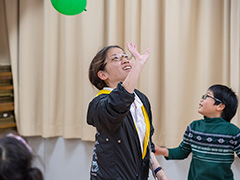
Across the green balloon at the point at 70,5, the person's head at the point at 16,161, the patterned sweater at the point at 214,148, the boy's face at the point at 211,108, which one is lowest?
the patterned sweater at the point at 214,148

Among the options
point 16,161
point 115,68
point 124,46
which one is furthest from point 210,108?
point 16,161

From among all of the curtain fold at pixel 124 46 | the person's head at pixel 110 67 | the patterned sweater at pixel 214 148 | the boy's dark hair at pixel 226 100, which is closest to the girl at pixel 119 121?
the person's head at pixel 110 67

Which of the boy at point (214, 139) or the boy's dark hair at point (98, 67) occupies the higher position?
the boy's dark hair at point (98, 67)

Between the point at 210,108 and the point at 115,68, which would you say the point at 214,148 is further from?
the point at 115,68

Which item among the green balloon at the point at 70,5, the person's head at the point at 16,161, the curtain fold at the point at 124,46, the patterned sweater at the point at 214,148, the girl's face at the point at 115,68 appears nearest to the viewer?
the person's head at the point at 16,161

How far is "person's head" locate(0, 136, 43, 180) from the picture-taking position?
94cm

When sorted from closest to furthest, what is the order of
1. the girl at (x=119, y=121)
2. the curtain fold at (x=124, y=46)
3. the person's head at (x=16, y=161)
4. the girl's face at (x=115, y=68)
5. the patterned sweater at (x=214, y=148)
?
the person's head at (x=16, y=161)
the girl at (x=119, y=121)
the girl's face at (x=115, y=68)
the patterned sweater at (x=214, y=148)
the curtain fold at (x=124, y=46)

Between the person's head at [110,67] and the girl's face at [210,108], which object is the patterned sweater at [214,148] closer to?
the girl's face at [210,108]

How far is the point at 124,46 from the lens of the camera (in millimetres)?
2766

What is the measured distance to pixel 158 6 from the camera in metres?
2.58

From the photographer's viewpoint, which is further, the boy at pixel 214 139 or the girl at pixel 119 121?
the boy at pixel 214 139

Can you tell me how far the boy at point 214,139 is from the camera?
190 cm

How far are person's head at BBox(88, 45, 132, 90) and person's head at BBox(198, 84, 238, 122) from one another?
532 millimetres

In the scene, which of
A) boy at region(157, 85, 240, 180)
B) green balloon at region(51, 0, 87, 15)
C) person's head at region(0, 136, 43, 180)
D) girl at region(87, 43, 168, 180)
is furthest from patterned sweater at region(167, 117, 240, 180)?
person's head at region(0, 136, 43, 180)
